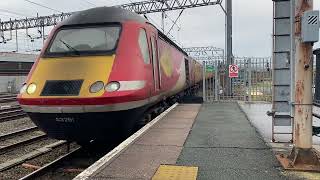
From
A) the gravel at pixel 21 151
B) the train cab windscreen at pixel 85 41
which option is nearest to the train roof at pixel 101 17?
the train cab windscreen at pixel 85 41

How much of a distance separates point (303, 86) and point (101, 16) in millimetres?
4922

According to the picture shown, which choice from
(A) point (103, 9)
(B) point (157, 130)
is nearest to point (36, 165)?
(B) point (157, 130)

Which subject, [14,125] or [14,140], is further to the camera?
[14,125]

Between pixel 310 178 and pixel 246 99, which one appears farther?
pixel 246 99

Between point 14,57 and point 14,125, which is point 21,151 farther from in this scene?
point 14,57

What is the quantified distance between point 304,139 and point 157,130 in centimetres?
398

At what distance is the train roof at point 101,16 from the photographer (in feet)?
31.2

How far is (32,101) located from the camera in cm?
837

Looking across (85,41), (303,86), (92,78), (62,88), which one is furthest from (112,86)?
(303,86)

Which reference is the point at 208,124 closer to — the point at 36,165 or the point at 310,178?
the point at 36,165

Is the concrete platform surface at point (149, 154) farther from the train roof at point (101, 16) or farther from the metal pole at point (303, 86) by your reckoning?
the train roof at point (101, 16)

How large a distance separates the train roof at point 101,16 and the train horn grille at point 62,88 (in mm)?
1715

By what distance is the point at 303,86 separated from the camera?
6410 millimetres

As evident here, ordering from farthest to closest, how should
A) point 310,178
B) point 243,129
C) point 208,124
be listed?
point 208,124 < point 243,129 < point 310,178
